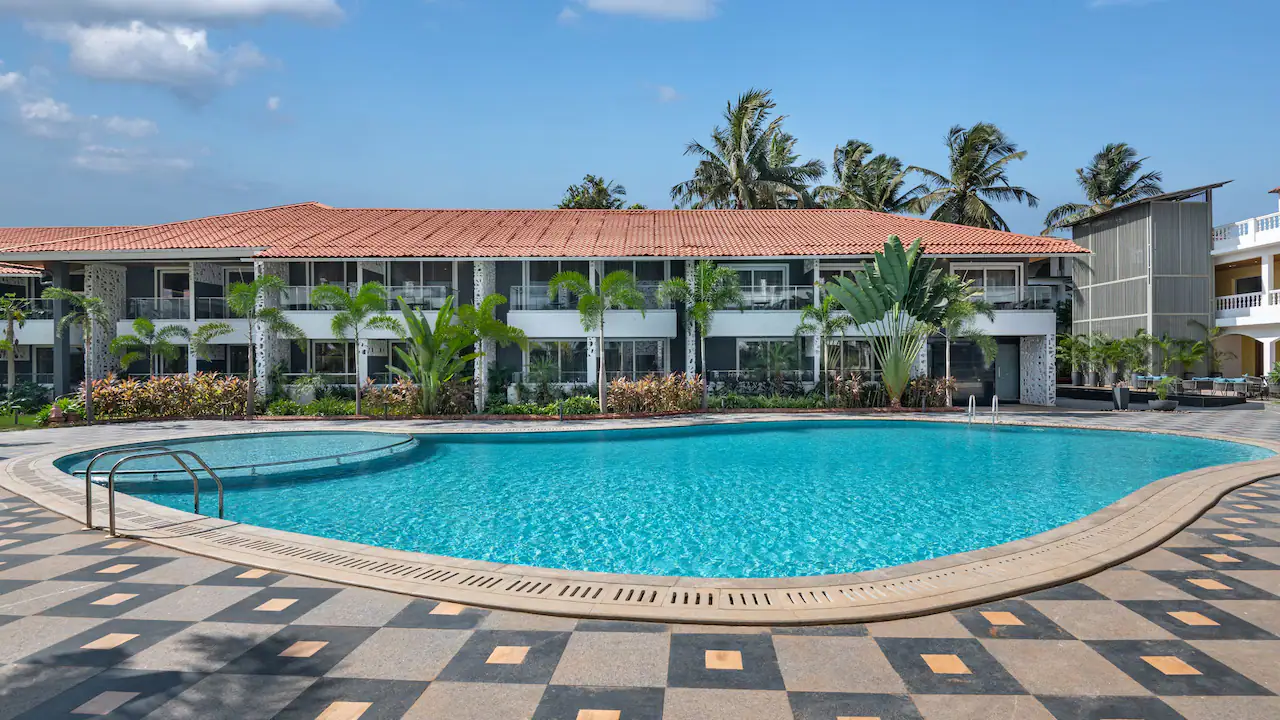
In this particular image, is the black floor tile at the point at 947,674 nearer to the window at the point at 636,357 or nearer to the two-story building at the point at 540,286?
the two-story building at the point at 540,286

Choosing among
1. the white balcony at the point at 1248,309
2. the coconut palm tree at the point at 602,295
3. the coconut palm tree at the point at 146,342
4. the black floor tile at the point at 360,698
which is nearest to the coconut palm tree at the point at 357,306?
the coconut palm tree at the point at 602,295

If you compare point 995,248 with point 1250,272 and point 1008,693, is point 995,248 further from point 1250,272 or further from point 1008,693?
point 1008,693

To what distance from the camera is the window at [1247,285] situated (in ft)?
94.2

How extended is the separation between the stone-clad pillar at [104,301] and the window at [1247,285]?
45.3m

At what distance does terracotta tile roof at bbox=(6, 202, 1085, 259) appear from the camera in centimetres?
2202

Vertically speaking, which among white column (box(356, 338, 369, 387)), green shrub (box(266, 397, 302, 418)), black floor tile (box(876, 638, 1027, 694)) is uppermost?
white column (box(356, 338, 369, 387))

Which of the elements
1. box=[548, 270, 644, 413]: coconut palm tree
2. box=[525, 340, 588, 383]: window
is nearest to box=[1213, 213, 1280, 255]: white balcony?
box=[548, 270, 644, 413]: coconut palm tree

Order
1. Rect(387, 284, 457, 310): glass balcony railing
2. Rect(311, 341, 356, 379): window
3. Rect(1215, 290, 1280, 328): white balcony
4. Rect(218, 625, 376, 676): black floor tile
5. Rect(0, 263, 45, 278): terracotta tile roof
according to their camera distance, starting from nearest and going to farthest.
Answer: Rect(218, 625, 376, 676): black floor tile, Rect(387, 284, 457, 310): glass balcony railing, Rect(311, 341, 356, 379): window, Rect(0, 263, 45, 278): terracotta tile roof, Rect(1215, 290, 1280, 328): white balcony

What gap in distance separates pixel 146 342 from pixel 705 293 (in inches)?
722

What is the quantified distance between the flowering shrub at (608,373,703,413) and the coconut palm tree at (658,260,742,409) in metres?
0.62

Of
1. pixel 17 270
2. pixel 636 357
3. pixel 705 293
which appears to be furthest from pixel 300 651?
pixel 17 270

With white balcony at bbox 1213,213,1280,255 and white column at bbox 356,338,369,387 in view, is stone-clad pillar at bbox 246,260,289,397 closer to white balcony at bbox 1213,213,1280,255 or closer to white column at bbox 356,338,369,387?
white column at bbox 356,338,369,387

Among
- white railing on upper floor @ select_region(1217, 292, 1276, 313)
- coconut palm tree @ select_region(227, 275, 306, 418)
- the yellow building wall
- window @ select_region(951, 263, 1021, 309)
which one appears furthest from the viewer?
the yellow building wall

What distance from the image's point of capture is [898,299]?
20.5 m
